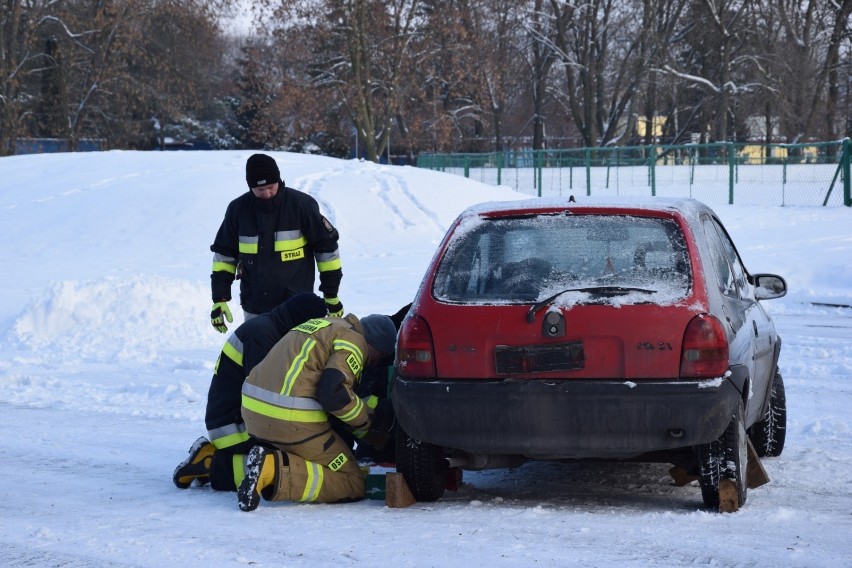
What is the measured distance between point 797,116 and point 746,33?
415 centimetres

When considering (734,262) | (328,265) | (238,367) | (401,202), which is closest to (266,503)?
(238,367)

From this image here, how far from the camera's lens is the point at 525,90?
62.0 meters

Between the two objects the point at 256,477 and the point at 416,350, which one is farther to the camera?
the point at 256,477

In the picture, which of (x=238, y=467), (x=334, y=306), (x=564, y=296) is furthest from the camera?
(x=334, y=306)

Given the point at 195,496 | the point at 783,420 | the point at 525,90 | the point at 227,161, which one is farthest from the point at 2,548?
the point at 525,90

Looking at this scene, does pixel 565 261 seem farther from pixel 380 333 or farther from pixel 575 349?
pixel 380 333

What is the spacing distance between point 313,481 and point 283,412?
370 millimetres

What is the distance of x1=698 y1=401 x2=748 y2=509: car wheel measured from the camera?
→ 4.89 meters

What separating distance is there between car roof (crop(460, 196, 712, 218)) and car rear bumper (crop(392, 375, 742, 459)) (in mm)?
855

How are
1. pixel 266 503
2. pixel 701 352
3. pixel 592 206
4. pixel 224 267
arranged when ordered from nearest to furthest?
1. pixel 701 352
2. pixel 592 206
3. pixel 266 503
4. pixel 224 267

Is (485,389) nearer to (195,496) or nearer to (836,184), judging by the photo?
(195,496)

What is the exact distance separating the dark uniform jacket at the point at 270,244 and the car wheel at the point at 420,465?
205 cm

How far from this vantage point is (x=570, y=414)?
4762mm

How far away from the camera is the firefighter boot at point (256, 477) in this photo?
523cm
